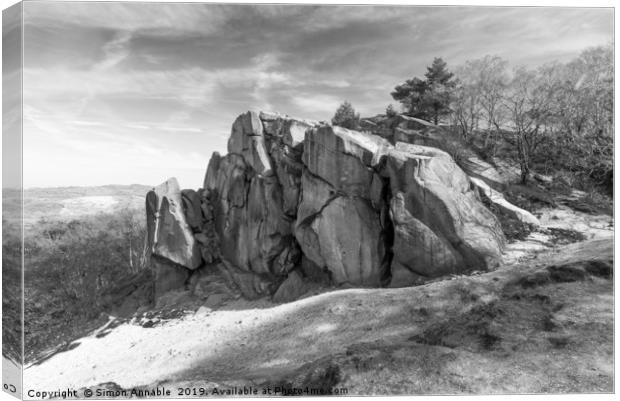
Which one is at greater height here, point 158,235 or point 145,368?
point 158,235

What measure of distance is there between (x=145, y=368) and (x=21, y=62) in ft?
23.5

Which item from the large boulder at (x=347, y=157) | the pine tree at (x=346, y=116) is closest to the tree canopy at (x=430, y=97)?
the pine tree at (x=346, y=116)

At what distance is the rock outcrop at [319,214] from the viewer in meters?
10.1

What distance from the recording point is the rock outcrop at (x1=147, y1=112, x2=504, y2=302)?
33.1 ft

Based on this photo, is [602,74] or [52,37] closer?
[52,37]

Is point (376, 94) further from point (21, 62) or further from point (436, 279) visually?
point (21, 62)

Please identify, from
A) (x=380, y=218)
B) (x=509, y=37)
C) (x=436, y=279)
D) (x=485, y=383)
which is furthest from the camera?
(x=380, y=218)

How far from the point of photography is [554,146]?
10.7 m

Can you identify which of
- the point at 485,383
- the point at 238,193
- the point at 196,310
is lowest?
the point at 196,310

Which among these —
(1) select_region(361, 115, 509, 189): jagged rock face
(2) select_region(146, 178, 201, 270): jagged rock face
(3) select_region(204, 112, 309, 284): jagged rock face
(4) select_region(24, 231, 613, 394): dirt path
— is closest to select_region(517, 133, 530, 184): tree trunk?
(1) select_region(361, 115, 509, 189): jagged rock face

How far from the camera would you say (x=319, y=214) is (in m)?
12.4

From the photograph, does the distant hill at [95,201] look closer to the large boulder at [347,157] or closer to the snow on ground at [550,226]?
the large boulder at [347,157]

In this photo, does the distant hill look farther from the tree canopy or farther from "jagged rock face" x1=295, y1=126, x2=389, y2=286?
the tree canopy

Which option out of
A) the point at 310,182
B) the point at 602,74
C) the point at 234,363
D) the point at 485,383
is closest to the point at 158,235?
the point at 310,182
